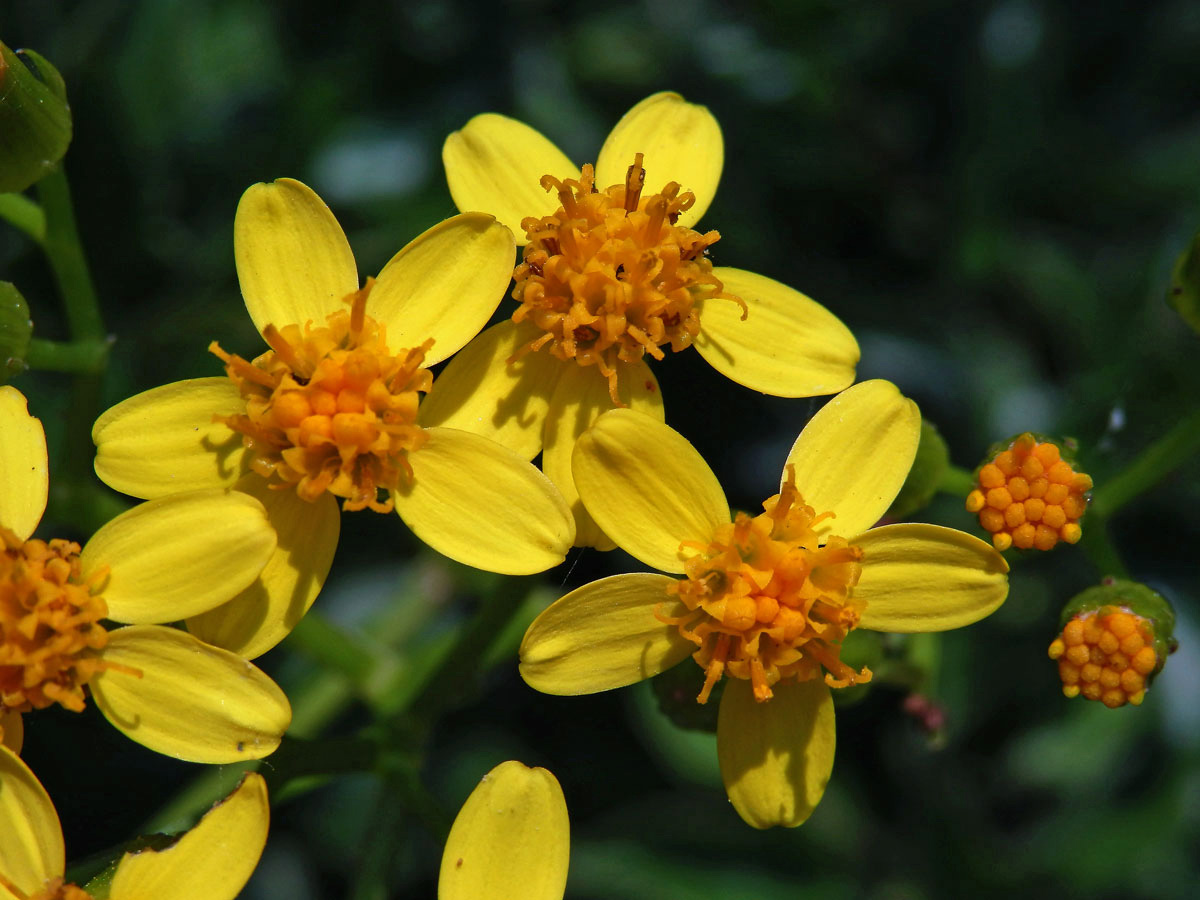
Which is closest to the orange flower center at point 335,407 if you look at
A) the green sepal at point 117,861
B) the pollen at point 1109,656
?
the green sepal at point 117,861

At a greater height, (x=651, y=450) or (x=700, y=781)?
(x=651, y=450)

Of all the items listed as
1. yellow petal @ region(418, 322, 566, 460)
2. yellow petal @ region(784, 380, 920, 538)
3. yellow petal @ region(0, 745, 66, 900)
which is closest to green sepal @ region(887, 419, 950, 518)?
yellow petal @ region(784, 380, 920, 538)

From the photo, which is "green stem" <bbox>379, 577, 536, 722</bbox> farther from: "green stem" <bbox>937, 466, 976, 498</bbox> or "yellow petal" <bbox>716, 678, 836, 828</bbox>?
"green stem" <bbox>937, 466, 976, 498</bbox>

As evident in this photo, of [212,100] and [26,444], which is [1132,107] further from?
[26,444]

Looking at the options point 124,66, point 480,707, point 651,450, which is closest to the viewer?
point 651,450

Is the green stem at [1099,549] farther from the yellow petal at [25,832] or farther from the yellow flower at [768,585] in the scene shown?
the yellow petal at [25,832]

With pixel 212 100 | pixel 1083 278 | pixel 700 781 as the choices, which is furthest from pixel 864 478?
pixel 212 100

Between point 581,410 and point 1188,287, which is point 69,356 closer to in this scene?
point 581,410
